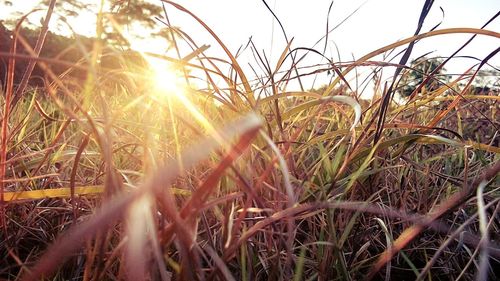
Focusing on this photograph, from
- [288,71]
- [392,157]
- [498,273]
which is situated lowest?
[498,273]

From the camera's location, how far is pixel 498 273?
569 millimetres

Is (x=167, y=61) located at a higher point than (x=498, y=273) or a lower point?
higher

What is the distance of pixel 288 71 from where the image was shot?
0.72m

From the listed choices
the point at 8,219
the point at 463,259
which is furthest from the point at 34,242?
the point at 463,259

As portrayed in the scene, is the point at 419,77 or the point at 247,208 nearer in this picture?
the point at 247,208

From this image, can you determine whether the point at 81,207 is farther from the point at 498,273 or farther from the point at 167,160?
the point at 498,273

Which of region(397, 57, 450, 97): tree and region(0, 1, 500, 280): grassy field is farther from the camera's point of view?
region(397, 57, 450, 97): tree

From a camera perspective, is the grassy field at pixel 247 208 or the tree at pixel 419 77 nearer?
the grassy field at pixel 247 208

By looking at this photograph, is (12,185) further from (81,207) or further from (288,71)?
(288,71)

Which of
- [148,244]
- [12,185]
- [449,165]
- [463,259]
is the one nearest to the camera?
[148,244]

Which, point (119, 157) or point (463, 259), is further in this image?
point (119, 157)

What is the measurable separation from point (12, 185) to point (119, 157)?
24 centimetres

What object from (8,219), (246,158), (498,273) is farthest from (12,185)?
(498,273)

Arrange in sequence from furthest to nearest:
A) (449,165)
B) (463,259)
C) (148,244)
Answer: (449,165) → (463,259) → (148,244)
